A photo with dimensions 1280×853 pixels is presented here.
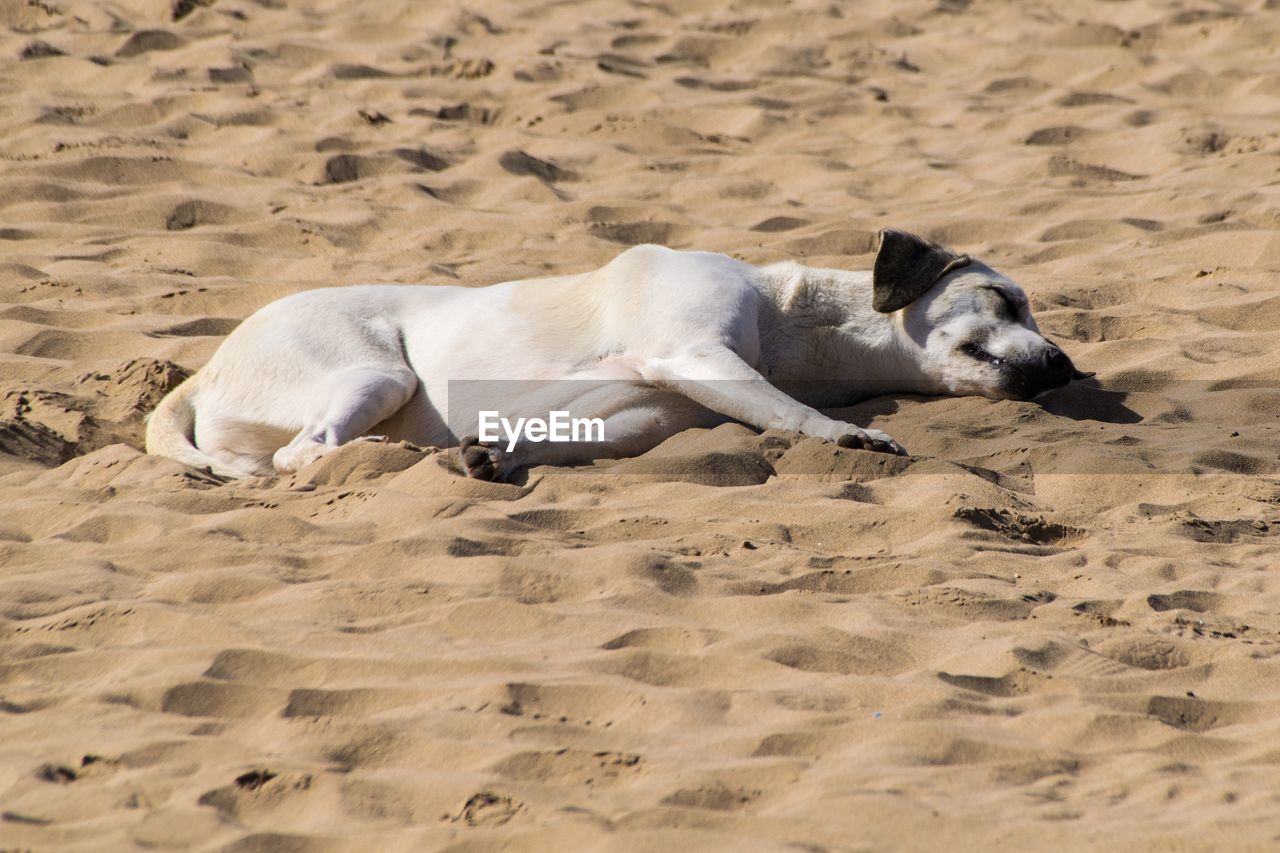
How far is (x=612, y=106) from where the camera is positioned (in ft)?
34.7

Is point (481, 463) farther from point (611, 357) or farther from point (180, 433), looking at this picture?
point (180, 433)

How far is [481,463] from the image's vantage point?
5.13m

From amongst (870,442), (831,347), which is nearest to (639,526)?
(870,442)

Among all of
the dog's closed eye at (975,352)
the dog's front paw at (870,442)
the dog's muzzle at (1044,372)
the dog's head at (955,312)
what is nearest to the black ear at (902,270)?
the dog's head at (955,312)

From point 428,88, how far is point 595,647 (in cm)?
775

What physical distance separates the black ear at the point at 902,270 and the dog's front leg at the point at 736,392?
2.48 ft

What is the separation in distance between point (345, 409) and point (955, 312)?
8.63 feet

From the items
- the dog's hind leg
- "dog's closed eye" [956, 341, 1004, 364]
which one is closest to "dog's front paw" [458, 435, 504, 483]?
the dog's hind leg

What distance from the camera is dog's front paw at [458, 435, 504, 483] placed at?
16.8ft

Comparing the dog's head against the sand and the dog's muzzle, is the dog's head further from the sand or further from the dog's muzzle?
the sand

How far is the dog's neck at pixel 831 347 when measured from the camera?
6359 mm

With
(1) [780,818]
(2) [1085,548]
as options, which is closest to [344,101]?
(2) [1085,548]

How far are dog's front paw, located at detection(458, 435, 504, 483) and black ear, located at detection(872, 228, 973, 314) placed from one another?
78.4 inches

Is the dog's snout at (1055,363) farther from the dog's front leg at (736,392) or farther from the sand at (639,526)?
the dog's front leg at (736,392)
